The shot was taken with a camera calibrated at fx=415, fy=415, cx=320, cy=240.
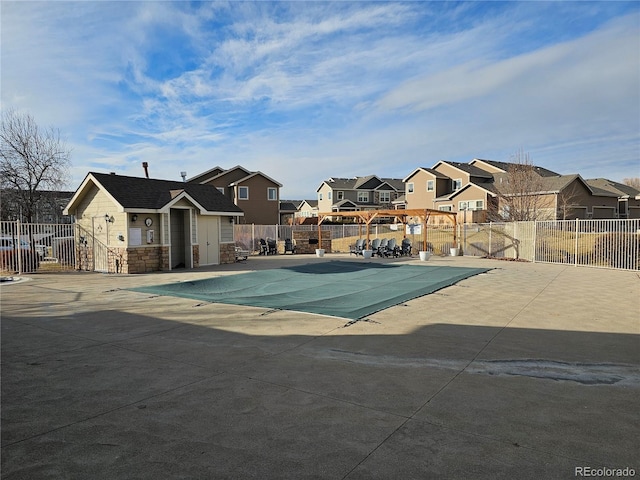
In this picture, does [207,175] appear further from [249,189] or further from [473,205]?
[473,205]

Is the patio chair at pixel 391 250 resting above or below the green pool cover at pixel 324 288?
above

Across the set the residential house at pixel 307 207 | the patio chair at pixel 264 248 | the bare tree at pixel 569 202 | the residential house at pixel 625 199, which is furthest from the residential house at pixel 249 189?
the residential house at pixel 625 199

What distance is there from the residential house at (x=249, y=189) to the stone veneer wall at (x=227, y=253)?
2008 centimetres

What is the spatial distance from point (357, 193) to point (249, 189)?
21.8 m

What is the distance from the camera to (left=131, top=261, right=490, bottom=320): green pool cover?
8991 millimetres

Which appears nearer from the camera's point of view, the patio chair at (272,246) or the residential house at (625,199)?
the patio chair at (272,246)

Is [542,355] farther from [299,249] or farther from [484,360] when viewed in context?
[299,249]

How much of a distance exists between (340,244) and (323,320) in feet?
77.9

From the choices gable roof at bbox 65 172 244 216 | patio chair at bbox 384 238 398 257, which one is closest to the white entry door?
gable roof at bbox 65 172 244 216

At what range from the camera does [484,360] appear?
530cm

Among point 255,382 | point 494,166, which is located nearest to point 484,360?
point 255,382

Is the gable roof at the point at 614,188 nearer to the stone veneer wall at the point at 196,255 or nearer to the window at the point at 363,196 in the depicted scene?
the window at the point at 363,196

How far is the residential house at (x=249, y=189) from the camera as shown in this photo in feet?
132

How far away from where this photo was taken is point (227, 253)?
1953 cm
